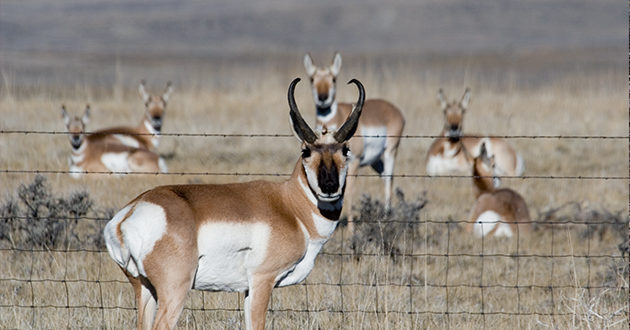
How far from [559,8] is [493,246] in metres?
65.7

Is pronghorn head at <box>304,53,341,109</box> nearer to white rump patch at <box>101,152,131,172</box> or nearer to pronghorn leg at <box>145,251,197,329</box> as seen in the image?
white rump patch at <box>101,152,131,172</box>

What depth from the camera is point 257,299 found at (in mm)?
5094

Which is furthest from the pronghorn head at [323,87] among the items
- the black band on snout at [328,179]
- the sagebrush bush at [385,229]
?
the black band on snout at [328,179]

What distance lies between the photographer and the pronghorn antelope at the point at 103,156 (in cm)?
1244

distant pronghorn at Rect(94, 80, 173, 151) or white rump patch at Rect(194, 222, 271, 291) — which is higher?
distant pronghorn at Rect(94, 80, 173, 151)

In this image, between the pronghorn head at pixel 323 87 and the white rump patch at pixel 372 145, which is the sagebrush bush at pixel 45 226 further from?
the white rump patch at pixel 372 145

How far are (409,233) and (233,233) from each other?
3.99 m

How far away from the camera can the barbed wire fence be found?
635cm

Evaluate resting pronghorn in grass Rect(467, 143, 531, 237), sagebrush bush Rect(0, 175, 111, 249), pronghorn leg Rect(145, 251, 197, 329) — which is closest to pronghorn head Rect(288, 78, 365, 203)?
pronghorn leg Rect(145, 251, 197, 329)

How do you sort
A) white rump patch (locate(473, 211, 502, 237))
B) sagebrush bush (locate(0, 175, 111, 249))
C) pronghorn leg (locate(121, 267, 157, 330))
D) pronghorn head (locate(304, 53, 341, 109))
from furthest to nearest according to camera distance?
pronghorn head (locate(304, 53, 341, 109)) < white rump patch (locate(473, 211, 502, 237)) < sagebrush bush (locate(0, 175, 111, 249)) < pronghorn leg (locate(121, 267, 157, 330))

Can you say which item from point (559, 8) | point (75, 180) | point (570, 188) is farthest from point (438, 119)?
point (559, 8)

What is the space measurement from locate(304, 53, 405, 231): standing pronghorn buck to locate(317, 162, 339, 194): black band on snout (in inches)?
182

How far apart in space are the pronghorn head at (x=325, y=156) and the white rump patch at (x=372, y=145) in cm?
510

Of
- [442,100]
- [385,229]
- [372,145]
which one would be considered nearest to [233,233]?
[385,229]
